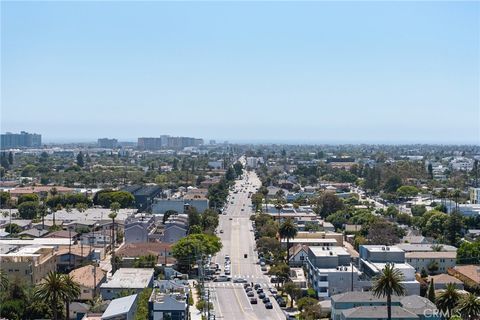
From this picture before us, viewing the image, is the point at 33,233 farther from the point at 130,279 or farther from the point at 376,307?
the point at 376,307

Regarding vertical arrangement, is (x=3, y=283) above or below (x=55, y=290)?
below

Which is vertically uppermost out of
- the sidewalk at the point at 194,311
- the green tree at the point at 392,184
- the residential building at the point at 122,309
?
the green tree at the point at 392,184

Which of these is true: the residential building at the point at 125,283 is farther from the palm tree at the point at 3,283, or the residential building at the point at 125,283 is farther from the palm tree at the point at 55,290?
the palm tree at the point at 55,290

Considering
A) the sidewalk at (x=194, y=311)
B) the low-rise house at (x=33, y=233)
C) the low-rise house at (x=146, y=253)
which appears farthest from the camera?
the low-rise house at (x=33, y=233)

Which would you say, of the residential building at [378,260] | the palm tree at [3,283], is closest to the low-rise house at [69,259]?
the palm tree at [3,283]

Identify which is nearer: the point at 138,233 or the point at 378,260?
the point at 378,260

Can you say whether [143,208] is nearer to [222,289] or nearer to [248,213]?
[248,213]

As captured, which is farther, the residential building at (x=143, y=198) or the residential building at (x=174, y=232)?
the residential building at (x=143, y=198)

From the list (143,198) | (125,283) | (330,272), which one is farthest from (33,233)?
(330,272)
